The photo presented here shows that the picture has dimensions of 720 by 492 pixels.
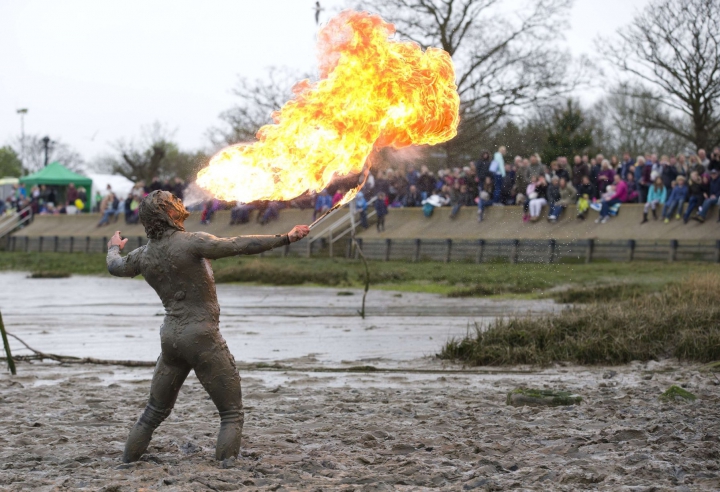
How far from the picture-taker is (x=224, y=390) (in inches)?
253

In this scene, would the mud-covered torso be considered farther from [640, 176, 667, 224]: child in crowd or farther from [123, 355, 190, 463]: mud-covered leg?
[640, 176, 667, 224]: child in crowd

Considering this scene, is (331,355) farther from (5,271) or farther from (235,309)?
(5,271)

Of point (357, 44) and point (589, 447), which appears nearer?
point (589, 447)

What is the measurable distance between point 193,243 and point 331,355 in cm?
554

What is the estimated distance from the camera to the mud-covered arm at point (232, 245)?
248 inches

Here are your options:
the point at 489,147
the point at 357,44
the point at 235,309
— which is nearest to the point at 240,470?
the point at 357,44

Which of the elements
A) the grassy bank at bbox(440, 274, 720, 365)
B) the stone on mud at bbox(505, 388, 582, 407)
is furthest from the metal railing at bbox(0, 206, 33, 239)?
the stone on mud at bbox(505, 388, 582, 407)

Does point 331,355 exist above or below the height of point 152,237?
below

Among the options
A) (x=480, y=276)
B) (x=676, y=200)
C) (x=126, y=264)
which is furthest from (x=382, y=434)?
(x=676, y=200)

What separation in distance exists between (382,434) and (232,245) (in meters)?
1.99

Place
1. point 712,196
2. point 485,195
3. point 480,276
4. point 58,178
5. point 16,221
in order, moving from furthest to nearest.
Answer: point 58,178 < point 16,221 < point 485,195 < point 712,196 < point 480,276

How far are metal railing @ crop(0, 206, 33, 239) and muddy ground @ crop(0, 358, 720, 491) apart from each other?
146 ft

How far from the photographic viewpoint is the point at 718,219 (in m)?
23.7

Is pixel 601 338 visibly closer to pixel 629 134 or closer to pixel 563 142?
pixel 563 142
